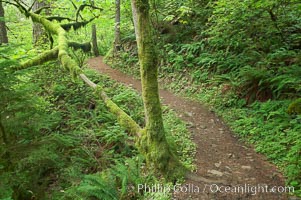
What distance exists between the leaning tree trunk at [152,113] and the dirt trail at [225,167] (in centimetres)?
50

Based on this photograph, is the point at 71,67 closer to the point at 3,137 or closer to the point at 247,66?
the point at 3,137

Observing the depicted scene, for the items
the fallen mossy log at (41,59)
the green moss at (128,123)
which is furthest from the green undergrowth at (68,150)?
the fallen mossy log at (41,59)

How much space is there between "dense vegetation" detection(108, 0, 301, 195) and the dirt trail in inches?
12.7

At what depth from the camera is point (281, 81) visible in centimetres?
718

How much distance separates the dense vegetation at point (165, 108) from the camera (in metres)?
4.87

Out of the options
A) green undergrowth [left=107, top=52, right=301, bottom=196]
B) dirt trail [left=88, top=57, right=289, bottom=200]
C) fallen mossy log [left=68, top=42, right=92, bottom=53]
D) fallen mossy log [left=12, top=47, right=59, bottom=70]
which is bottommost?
dirt trail [left=88, top=57, right=289, bottom=200]

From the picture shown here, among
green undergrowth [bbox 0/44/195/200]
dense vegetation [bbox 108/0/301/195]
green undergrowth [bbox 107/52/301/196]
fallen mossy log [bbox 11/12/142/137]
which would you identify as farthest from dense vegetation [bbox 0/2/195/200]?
dense vegetation [bbox 108/0/301/195]

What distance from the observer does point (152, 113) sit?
4973 mm

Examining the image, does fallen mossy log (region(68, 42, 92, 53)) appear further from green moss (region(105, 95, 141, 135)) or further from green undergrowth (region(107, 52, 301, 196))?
green undergrowth (region(107, 52, 301, 196))

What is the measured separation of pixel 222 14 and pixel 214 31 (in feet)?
2.56

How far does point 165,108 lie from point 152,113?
12.6 ft

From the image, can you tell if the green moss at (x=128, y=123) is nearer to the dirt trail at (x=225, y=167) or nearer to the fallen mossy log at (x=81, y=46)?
the dirt trail at (x=225, y=167)

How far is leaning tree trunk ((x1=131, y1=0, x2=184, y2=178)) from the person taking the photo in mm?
4746

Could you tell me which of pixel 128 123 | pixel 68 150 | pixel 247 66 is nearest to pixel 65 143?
pixel 68 150
